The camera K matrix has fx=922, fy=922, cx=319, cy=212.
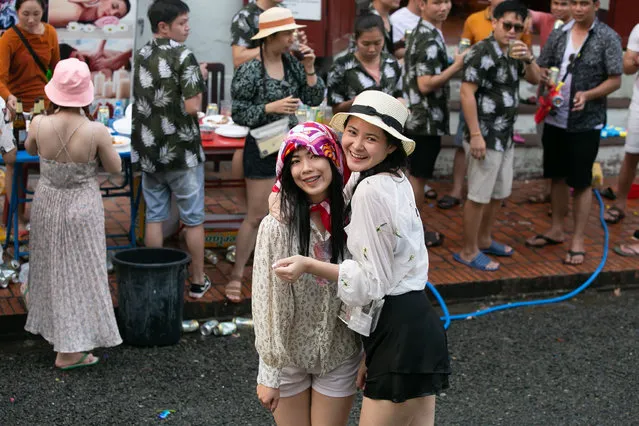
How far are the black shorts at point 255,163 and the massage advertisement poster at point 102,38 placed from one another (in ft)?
9.11

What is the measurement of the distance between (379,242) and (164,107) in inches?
121

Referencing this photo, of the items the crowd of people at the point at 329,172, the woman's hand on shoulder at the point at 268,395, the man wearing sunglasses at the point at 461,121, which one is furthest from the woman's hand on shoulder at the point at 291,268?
the man wearing sunglasses at the point at 461,121

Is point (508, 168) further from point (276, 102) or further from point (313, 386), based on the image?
point (313, 386)

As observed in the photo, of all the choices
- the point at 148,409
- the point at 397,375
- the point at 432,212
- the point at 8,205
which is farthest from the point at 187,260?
the point at 432,212

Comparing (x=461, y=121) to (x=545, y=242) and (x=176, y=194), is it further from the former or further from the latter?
(x=176, y=194)

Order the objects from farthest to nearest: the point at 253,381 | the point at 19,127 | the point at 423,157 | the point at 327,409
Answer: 1. the point at 423,157
2. the point at 19,127
3. the point at 253,381
4. the point at 327,409

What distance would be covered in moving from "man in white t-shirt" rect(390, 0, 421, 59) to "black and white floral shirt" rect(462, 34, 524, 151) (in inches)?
63.7

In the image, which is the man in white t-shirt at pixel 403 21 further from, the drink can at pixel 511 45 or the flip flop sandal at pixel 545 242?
the flip flop sandal at pixel 545 242

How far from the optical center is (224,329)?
20.4 feet

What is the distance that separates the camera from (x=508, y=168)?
24.0ft

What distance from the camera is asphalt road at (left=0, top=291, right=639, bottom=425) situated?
515 cm

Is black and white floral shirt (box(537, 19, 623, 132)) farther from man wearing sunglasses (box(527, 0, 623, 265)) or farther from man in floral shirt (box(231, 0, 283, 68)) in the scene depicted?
man in floral shirt (box(231, 0, 283, 68))

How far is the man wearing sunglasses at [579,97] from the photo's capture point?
7.44 m

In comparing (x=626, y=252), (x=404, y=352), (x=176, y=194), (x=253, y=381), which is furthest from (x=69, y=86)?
(x=626, y=252)
